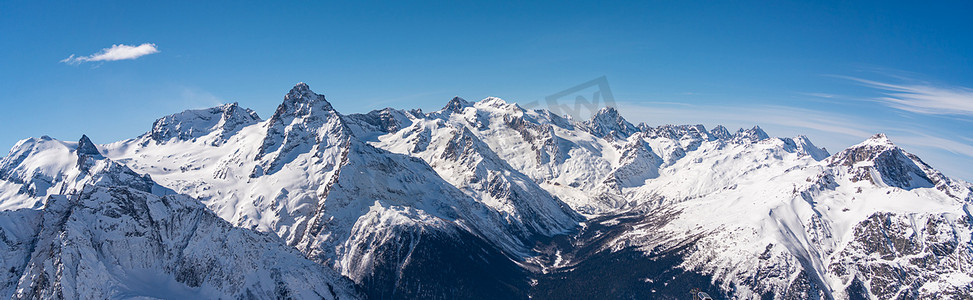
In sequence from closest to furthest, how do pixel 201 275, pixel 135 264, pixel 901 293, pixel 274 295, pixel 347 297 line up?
pixel 135 264
pixel 201 275
pixel 274 295
pixel 347 297
pixel 901 293

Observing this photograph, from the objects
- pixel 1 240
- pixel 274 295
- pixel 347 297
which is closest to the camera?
pixel 1 240

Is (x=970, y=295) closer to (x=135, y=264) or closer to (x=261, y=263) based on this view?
(x=261, y=263)

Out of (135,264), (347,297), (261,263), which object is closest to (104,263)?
(135,264)

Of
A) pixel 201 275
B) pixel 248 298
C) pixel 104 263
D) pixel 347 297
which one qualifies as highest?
pixel 104 263

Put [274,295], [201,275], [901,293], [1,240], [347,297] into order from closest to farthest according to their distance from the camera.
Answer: [1,240], [201,275], [274,295], [347,297], [901,293]

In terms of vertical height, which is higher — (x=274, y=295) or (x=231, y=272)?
(x=231, y=272)

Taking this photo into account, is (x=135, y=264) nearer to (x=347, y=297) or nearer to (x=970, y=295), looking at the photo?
(x=347, y=297)

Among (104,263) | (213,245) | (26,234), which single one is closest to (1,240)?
(26,234)

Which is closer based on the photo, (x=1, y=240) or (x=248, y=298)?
(x=1, y=240)

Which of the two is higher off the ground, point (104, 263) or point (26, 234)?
point (26, 234)
